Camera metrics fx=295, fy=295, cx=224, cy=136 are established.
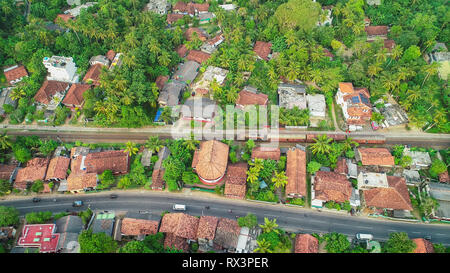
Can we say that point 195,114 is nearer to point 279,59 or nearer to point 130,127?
point 130,127

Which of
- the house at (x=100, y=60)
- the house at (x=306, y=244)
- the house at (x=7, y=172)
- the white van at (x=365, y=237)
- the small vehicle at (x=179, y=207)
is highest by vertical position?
the house at (x=100, y=60)

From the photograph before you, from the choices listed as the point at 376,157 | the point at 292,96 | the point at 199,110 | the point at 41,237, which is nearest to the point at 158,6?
the point at 199,110

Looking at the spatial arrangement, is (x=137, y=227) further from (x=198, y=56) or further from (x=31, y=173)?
(x=198, y=56)

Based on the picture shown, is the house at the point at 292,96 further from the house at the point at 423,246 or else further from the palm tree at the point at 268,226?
the house at the point at 423,246

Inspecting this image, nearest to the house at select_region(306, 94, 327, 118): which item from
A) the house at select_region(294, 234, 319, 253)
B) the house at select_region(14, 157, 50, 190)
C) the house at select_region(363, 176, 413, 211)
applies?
the house at select_region(363, 176, 413, 211)

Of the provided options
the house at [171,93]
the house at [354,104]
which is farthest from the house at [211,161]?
the house at [354,104]

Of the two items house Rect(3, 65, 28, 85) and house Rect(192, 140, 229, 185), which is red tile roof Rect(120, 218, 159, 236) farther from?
house Rect(3, 65, 28, 85)
